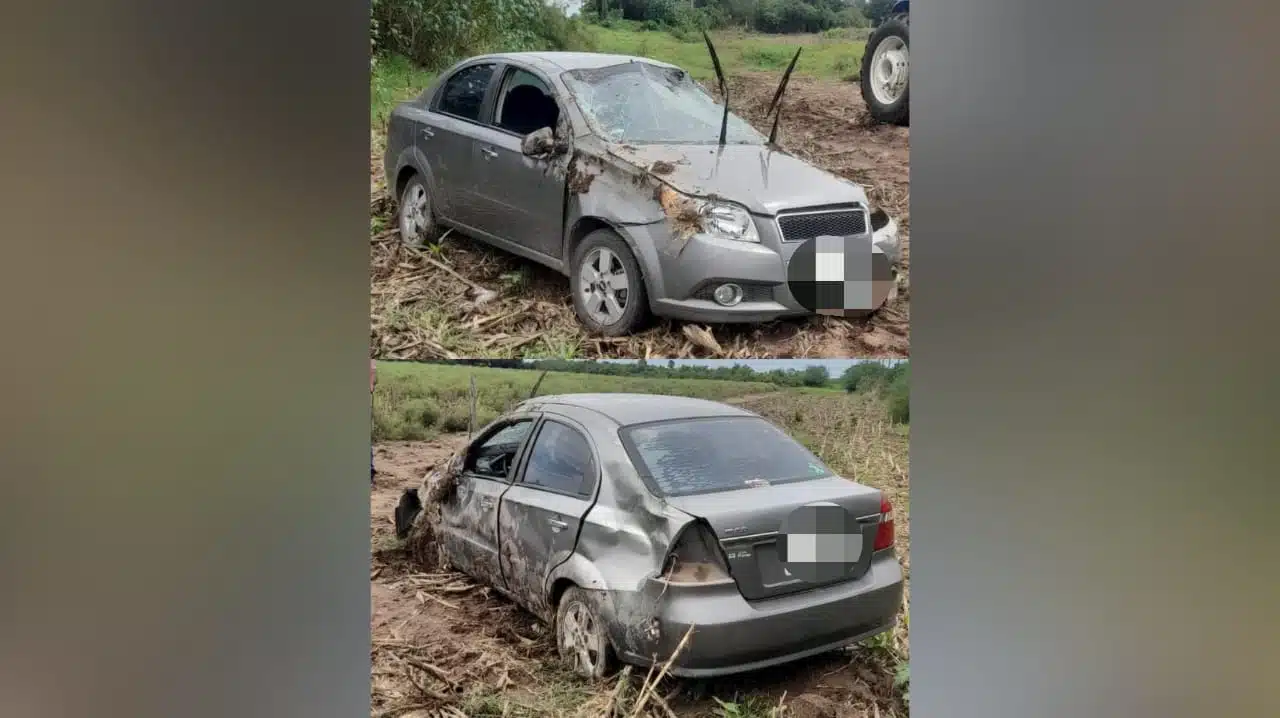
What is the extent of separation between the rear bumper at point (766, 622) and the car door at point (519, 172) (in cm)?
102

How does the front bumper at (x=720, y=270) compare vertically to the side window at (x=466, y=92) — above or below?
below

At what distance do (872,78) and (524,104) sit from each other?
3.14 ft

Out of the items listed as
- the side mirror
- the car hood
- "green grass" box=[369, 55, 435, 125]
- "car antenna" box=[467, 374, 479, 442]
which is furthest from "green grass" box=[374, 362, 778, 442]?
"green grass" box=[369, 55, 435, 125]

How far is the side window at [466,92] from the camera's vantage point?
95.2 inches

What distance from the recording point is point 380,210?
2416mm

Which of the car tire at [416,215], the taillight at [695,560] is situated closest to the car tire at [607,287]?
the car tire at [416,215]

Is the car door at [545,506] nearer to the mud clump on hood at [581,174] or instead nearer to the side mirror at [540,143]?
the mud clump on hood at [581,174]

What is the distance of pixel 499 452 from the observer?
243 cm

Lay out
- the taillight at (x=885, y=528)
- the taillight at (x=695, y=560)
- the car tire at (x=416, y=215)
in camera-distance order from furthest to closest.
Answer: the car tire at (x=416, y=215) < the taillight at (x=885, y=528) < the taillight at (x=695, y=560)

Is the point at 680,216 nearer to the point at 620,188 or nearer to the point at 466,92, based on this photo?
the point at 620,188
